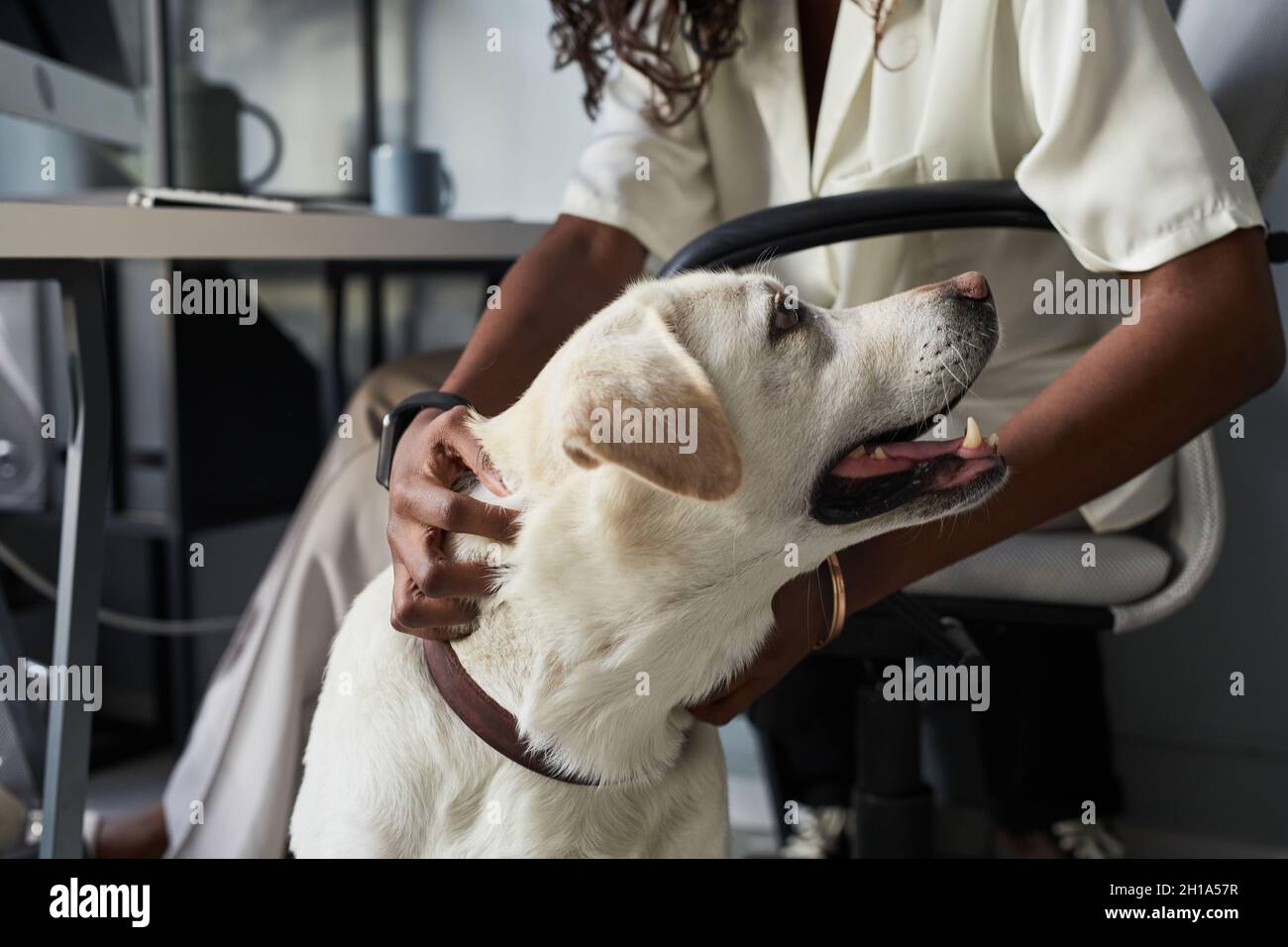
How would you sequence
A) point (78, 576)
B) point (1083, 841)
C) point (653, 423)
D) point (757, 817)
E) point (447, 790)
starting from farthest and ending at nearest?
point (757, 817), point (1083, 841), point (78, 576), point (447, 790), point (653, 423)

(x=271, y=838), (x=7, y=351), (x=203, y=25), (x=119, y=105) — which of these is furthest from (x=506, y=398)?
(x=203, y=25)

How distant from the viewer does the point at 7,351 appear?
6.03ft

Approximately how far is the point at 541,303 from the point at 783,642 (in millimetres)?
409

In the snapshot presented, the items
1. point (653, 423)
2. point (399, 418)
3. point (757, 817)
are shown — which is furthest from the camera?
point (757, 817)

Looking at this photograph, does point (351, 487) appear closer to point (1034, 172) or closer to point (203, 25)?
point (1034, 172)

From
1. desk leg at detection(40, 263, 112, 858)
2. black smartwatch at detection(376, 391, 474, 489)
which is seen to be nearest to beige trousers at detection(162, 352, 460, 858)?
desk leg at detection(40, 263, 112, 858)

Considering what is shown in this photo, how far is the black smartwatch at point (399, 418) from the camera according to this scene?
0.83 m

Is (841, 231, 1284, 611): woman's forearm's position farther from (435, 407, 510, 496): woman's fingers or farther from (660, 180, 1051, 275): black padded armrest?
(435, 407, 510, 496): woman's fingers

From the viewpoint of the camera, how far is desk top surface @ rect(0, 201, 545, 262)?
82 cm

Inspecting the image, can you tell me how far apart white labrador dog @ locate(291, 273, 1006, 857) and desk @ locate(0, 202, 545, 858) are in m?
0.33

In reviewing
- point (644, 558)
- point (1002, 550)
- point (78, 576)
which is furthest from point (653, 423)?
point (78, 576)

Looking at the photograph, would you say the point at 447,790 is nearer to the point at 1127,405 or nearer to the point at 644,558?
the point at 644,558

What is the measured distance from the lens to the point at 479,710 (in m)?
0.73

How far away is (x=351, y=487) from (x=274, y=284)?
108 cm
